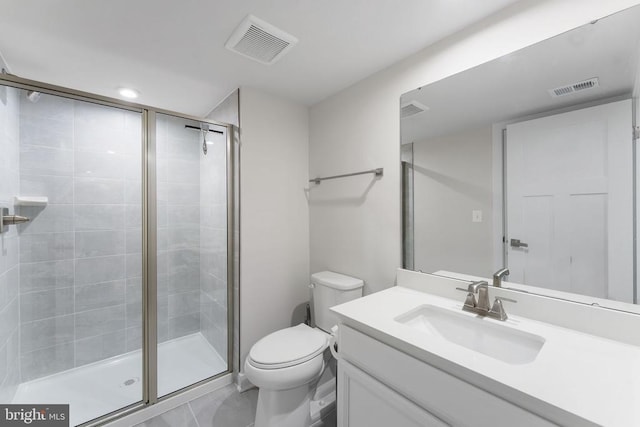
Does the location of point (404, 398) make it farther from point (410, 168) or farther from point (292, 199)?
point (292, 199)

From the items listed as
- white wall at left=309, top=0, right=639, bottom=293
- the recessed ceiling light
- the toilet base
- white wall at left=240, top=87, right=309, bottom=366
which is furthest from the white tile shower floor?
the recessed ceiling light

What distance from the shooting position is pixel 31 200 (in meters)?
1.67

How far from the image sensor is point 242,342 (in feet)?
6.21

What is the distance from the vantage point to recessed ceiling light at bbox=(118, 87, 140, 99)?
1.93 m

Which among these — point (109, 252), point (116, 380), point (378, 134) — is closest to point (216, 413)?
point (116, 380)

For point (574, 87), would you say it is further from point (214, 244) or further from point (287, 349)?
point (214, 244)

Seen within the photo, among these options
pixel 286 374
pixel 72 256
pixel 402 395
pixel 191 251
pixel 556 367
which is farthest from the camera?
pixel 191 251

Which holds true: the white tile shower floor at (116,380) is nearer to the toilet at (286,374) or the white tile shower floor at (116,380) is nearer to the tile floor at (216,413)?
the tile floor at (216,413)

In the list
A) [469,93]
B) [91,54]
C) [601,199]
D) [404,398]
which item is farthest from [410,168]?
[91,54]

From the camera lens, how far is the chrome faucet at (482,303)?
3.59 ft

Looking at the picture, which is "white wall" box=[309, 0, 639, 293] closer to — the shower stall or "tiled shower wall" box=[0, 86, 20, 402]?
the shower stall

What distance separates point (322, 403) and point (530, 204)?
1.64m

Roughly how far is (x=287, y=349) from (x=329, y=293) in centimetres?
46

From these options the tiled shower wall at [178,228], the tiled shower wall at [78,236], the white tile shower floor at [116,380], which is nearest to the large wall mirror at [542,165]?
the tiled shower wall at [178,228]
